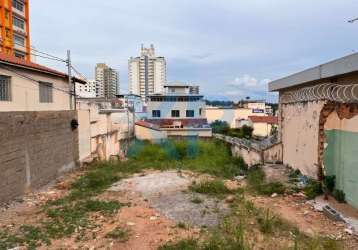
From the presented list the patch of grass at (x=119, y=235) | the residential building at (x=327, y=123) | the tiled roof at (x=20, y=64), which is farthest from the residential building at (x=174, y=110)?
the patch of grass at (x=119, y=235)

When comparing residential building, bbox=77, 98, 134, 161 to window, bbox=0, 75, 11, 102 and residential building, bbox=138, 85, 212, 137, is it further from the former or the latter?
residential building, bbox=138, 85, 212, 137

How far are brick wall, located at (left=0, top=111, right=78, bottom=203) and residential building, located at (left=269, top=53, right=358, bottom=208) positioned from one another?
27.6ft

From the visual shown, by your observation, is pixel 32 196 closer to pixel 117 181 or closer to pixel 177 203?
pixel 117 181

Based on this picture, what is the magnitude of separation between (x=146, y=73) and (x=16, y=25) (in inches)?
1355

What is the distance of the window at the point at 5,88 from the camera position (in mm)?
9859

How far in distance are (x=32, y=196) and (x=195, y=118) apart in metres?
31.9

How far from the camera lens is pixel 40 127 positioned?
1041 cm

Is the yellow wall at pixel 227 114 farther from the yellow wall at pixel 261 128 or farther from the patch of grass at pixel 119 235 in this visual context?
the patch of grass at pixel 119 235

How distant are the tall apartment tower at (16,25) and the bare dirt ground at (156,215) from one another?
28.6 m

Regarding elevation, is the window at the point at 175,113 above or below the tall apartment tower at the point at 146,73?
below

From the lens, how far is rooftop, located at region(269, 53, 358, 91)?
25.6ft

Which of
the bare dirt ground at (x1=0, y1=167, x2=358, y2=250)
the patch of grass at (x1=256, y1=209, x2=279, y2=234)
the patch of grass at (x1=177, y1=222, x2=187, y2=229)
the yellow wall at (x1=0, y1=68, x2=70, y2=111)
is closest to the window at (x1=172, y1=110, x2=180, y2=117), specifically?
the yellow wall at (x1=0, y1=68, x2=70, y2=111)

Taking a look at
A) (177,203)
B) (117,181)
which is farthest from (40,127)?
(177,203)

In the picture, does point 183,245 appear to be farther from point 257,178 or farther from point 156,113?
point 156,113
